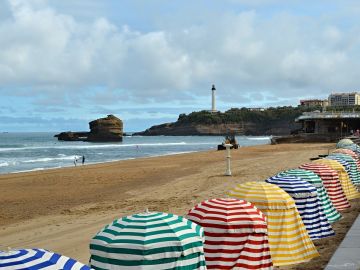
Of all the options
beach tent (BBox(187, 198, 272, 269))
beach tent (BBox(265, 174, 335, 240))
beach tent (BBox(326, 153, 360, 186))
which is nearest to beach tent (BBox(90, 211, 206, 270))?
beach tent (BBox(187, 198, 272, 269))

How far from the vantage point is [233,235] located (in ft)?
20.2

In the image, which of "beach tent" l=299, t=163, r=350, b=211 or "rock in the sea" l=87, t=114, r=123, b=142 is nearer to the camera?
"beach tent" l=299, t=163, r=350, b=211

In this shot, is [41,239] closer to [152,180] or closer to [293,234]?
[293,234]

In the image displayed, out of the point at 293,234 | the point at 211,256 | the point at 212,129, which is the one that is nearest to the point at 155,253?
the point at 211,256

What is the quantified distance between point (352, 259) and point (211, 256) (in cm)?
170

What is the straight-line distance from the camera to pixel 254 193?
7.39 metres

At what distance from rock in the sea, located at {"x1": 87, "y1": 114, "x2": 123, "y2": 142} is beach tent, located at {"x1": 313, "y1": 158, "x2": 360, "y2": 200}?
386 feet

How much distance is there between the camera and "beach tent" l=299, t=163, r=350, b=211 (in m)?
10.8

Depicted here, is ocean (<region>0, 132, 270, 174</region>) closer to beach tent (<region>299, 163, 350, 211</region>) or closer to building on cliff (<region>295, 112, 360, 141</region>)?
building on cliff (<region>295, 112, 360, 141</region>)

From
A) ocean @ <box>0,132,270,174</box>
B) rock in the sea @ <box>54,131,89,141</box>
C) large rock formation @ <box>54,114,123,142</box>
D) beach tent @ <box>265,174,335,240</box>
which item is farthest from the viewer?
rock in the sea @ <box>54,131,89,141</box>

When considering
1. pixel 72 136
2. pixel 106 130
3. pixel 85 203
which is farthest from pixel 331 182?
pixel 72 136

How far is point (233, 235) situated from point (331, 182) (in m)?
5.51

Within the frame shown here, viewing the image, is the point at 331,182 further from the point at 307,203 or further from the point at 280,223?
the point at 280,223

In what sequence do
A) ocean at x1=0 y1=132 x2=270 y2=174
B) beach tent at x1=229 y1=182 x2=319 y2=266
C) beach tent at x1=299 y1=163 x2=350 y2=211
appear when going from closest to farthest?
beach tent at x1=229 y1=182 x2=319 y2=266 → beach tent at x1=299 y1=163 x2=350 y2=211 → ocean at x1=0 y1=132 x2=270 y2=174
